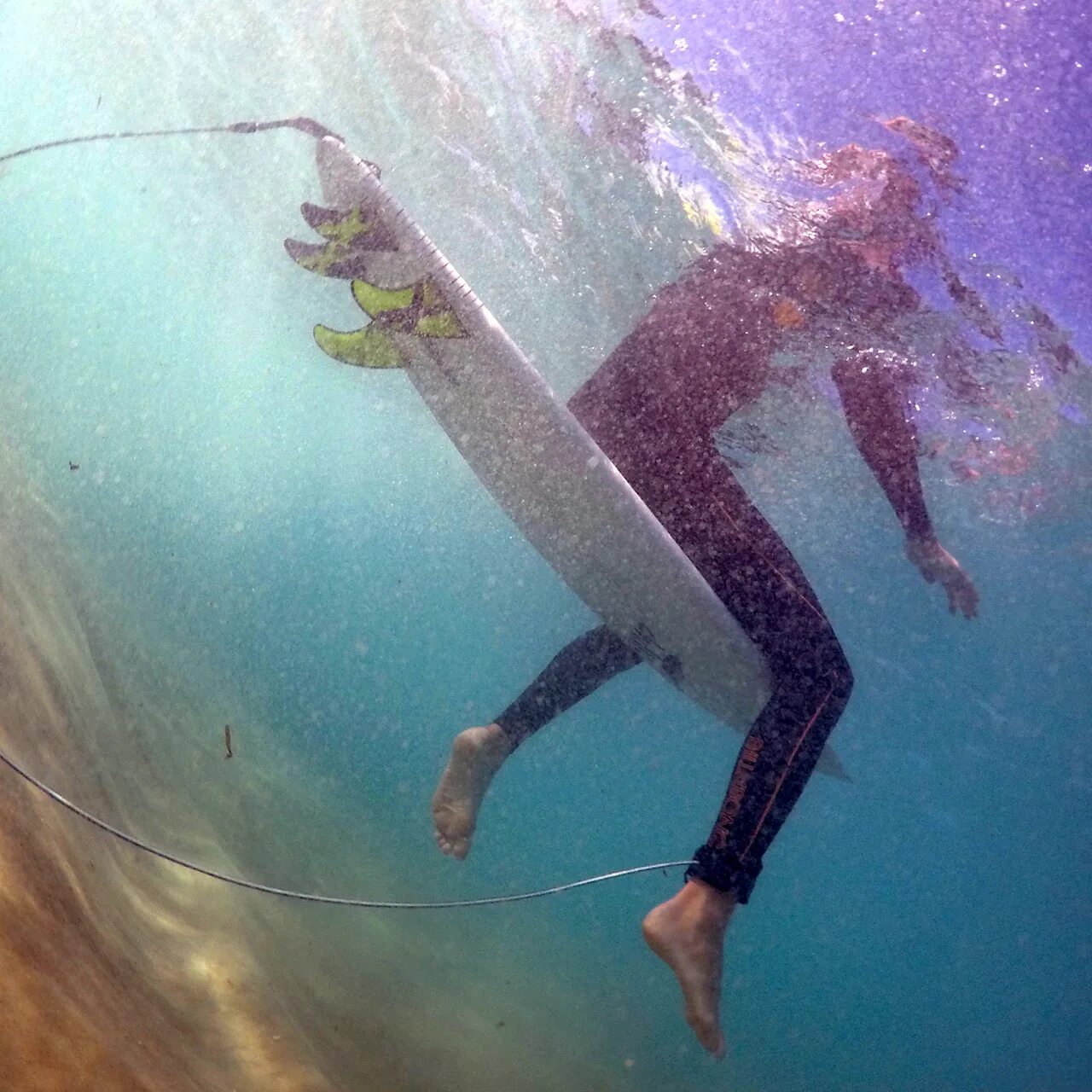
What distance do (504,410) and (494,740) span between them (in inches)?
59.1

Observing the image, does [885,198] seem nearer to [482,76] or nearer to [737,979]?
[482,76]

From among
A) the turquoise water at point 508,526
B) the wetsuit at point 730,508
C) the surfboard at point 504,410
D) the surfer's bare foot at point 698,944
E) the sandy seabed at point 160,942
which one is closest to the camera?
the sandy seabed at point 160,942

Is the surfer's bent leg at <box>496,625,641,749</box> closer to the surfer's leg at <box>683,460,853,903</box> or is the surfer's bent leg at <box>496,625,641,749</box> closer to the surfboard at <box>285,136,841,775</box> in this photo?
the surfboard at <box>285,136,841,775</box>

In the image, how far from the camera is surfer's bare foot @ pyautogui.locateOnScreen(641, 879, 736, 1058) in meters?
2.36

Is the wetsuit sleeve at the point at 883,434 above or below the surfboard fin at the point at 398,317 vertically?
below

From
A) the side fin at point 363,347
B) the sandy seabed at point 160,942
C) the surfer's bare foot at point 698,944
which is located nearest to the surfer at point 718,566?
the surfer's bare foot at point 698,944

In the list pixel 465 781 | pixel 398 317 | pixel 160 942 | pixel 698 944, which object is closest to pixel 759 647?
pixel 698 944

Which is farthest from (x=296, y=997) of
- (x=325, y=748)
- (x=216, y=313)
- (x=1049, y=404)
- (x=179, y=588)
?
(x=216, y=313)

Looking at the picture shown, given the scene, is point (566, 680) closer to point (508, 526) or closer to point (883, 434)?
point (883, 434)

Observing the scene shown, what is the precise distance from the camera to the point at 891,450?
2930 mm

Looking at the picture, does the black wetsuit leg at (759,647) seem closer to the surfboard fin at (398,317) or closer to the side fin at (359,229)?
the surfboard fin at (398,317)

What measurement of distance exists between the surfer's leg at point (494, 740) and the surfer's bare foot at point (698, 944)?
1.05 meters

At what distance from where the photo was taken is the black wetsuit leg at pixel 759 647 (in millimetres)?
2430

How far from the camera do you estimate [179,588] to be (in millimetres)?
20125
